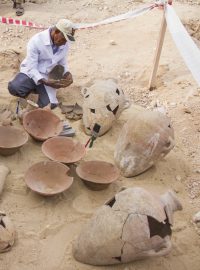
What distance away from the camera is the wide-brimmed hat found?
212 inches

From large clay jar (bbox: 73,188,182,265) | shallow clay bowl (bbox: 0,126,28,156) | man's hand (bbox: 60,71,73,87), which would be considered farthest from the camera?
man's hand (bbox: 60,71,73,87)

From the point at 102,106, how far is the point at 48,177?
1.26 metres

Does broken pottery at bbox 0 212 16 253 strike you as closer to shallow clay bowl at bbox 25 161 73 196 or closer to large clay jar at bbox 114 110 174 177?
shallow clay bowl at bbox 25 161 73 196

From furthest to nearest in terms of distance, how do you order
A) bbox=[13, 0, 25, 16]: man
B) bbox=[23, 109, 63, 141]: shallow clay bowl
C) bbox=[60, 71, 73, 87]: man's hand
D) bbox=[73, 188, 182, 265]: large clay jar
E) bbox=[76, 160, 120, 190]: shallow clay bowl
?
bbox=[13, 0, 25, 16]: man
bbox=[60, 71, 73, 87]: man's hand
bbox=[23, 109, 63, 141]: shallow clay bowl
bbox=[76, 160, 120, 190]: shallow clay bowl
bbox=[73, 188, 182, 265]: large clay jar

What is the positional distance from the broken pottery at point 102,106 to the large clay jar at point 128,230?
1799mm

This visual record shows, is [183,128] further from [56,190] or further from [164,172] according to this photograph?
[56,190]

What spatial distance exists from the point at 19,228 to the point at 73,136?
1.68 m

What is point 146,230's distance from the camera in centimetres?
352

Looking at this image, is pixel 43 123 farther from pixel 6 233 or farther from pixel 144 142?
pixel 6 233

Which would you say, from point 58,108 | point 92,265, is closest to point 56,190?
point 92,265

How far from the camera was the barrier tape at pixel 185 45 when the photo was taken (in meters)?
4.86

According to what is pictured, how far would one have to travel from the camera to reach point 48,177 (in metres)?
4.57

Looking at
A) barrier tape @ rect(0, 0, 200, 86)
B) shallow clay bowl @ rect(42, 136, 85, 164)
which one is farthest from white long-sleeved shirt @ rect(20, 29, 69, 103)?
shallow clay bowl @ rect(42, 136, 85, 164)

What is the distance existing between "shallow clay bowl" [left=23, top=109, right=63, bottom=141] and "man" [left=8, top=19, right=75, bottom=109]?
1.85 ft
